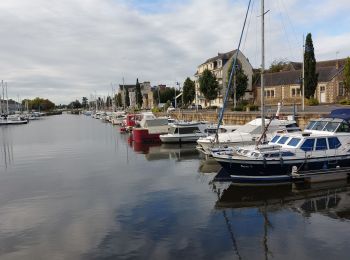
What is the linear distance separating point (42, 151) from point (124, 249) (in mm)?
29629

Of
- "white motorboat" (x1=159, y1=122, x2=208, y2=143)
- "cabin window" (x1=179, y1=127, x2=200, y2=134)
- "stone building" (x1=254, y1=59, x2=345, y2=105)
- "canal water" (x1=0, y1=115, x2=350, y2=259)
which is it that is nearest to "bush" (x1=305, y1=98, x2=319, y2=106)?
"stone building" (x1=254, y1=59, x2=345, y2=105)

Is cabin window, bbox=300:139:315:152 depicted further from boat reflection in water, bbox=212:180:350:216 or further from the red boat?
the red boat

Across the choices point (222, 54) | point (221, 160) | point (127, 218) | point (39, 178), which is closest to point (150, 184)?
point (221, 160)

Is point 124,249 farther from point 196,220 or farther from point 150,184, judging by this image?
point 150,184

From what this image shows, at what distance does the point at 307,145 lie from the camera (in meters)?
19.3

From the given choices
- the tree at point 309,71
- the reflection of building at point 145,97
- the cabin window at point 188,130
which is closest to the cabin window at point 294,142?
the cabin window at point 188,130

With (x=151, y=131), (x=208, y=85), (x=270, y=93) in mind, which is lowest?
(x=151, y=131)

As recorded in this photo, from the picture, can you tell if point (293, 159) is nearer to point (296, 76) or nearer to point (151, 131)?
point (151, 131)

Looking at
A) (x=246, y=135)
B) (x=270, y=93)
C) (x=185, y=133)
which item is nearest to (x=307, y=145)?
(x=246, y=135)

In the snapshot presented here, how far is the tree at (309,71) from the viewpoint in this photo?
59438mm

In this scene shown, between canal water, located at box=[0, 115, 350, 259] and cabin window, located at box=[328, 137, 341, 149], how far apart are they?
2073 mm

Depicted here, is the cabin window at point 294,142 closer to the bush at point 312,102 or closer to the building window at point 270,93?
the bush at point 312,102

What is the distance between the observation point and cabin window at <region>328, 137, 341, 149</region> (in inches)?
771

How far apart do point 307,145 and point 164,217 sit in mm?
9168
